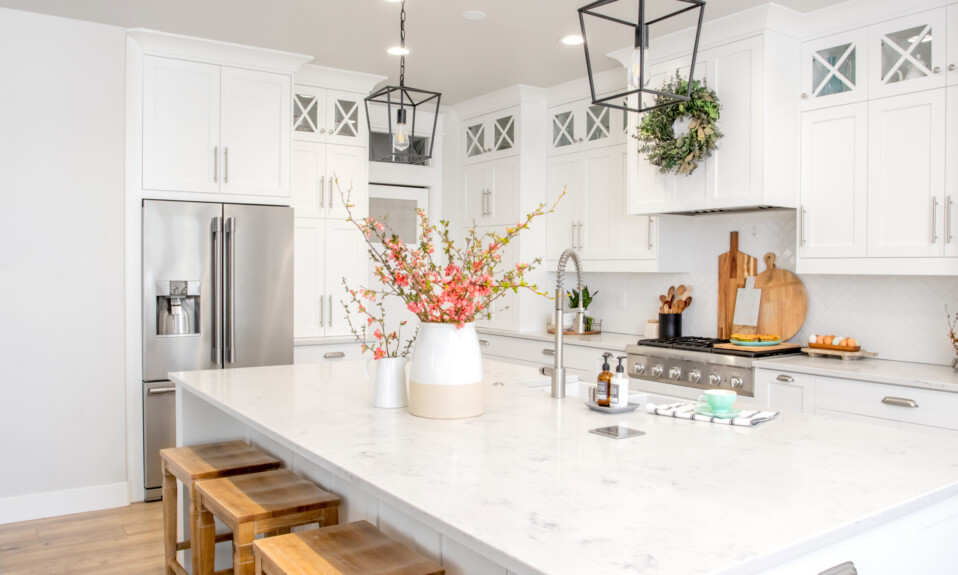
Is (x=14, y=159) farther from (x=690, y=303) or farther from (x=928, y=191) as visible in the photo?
(x=928, y=191)

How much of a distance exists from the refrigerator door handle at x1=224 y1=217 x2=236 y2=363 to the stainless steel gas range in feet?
7.64

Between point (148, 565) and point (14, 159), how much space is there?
7.28 feet

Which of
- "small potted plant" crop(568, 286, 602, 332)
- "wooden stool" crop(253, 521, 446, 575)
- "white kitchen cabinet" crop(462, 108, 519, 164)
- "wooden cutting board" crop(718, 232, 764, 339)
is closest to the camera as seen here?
"wooden stool" crop(253, 521, 446, 575)

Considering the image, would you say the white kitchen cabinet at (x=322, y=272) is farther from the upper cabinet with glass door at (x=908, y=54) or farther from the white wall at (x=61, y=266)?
the upper cabinet with glass door at (x=908, y=54)

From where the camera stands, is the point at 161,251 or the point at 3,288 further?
the point at 161,251

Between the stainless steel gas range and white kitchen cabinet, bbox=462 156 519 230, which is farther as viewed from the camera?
white kitchen cabinet, bbox=462 156 519 230

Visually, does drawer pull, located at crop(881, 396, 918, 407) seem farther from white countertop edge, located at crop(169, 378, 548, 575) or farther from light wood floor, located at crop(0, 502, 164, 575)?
light wood floor, located at crop(0, 502, 164, 575)

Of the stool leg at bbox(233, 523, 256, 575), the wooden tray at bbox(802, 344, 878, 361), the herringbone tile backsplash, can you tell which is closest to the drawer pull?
the wooden tray at bbox(802, 344, 878, 361)

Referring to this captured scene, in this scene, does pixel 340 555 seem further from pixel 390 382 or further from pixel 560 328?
pixel 560 328

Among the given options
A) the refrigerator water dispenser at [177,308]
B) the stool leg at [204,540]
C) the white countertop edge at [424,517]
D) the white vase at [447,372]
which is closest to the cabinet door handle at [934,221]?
the white vase at [447,372]

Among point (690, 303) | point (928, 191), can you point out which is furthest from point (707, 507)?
point (690, 303)

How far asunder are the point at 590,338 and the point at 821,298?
1.45 meters

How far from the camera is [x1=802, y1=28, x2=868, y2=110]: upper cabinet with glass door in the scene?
3.49 m

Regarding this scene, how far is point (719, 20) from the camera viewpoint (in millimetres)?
3785
